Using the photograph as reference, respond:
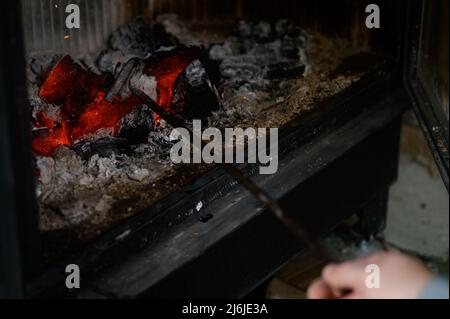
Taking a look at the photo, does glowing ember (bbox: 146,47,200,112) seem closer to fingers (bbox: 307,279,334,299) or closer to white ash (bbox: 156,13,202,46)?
white ash (bbox: 156,13,202,46)

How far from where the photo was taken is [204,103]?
111 inches

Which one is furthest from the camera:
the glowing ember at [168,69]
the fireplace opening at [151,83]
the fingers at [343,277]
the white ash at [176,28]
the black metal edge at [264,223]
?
the white ash at [176,28]

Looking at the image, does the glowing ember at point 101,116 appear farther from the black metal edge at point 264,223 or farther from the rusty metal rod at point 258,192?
the black metal edge at point 264,223

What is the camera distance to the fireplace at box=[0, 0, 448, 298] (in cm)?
206

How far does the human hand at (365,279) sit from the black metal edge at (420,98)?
2.68 ft

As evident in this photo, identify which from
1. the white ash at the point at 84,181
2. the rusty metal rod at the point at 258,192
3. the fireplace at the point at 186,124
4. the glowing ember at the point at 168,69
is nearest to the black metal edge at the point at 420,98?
the fireplace at the point at 186,124

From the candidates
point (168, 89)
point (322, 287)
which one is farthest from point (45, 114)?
point (322, 287)

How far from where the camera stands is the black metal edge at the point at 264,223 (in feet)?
7.09

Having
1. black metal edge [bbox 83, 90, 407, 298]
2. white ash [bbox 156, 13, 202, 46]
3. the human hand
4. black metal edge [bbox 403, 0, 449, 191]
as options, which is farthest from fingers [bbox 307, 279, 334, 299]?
→ white ash [bbox 156, 13, 202, 46]

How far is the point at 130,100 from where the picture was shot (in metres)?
2.78

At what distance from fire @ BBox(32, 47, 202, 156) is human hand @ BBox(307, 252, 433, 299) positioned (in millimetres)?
994

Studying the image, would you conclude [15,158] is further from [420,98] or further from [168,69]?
[420,98]

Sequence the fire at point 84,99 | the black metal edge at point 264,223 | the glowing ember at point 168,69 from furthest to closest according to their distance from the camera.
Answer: the glowing ember at point 168,69, the fire at point 84,99, the black metal edge at point 264,223
